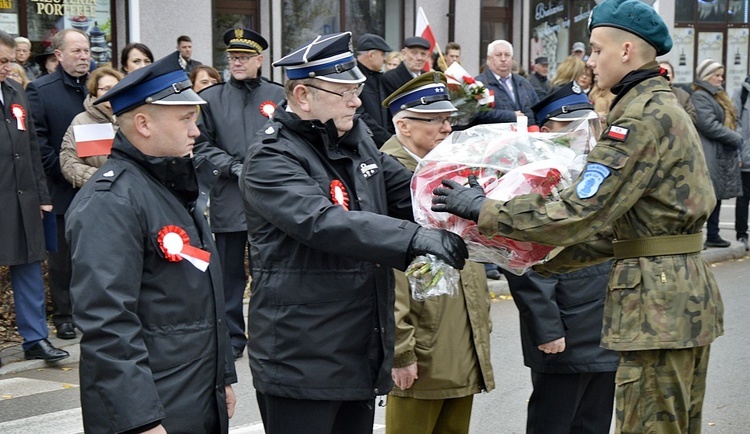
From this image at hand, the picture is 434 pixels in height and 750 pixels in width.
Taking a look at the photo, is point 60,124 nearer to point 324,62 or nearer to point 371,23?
point 324,62

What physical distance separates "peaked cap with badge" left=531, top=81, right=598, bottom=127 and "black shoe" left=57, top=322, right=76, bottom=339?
468cm

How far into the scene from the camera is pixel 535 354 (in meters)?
5.35

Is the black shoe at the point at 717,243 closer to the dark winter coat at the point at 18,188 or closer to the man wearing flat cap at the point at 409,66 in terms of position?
the man wearing flat cap at the point at 409,66

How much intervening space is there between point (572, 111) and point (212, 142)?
12.0 feet

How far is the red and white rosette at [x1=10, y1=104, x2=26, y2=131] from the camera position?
25.8ft

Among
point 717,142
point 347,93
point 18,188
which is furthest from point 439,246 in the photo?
point 717,142

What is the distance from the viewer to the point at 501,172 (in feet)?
13.3

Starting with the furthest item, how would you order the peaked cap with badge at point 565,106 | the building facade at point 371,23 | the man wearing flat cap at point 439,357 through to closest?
1. the building facade at point 371,23
2. the peaked cap with badge at point 565,106
3. the man wearing flat cap at point 439,357

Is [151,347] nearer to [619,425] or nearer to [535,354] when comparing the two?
[619,425]

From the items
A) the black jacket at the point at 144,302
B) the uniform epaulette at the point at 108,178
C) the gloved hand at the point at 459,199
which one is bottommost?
the black jacket at the point at 144,302

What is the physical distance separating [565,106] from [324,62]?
6.46 feet

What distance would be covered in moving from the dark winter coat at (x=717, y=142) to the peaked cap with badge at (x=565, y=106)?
289 inches

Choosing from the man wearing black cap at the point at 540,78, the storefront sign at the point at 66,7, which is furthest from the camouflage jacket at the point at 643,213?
the storefront sign at the point at 66,7

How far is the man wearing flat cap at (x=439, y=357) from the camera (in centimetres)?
481
